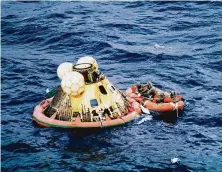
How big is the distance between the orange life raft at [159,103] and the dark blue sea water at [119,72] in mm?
975

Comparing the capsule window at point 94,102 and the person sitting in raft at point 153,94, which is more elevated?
the capsule window at point 94,102

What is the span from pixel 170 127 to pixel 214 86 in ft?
25.1

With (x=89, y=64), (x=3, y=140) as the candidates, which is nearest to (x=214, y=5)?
(x=89, y=64)

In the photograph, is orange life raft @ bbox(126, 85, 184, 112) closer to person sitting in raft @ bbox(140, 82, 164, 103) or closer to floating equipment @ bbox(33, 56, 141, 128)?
person sitting in raft @ bbox(140, 82, 164, 103)

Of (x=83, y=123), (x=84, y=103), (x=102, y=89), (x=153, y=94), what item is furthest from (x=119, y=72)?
(x=83, y=123)

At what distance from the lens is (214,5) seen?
2117 inches

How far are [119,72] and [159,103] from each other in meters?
8.50

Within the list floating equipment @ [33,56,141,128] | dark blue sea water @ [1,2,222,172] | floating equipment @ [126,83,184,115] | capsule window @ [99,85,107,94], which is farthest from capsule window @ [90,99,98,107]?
floating equipment @ [126,83,184,115]

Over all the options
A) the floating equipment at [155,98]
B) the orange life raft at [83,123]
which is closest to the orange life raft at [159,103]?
the floating equipment at [155,98]

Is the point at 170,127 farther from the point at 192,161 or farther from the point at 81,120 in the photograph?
the point at 81,120

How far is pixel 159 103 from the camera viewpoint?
26594 mm

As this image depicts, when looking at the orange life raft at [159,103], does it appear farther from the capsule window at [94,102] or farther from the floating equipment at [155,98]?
the capsule window at [94,102]

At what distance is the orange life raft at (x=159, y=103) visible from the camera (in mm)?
26188

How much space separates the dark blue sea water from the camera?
21.8m
